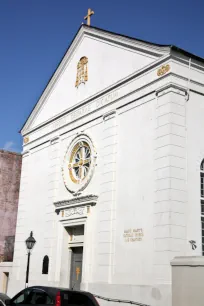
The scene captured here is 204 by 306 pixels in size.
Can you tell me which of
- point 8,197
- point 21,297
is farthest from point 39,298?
point 8,197

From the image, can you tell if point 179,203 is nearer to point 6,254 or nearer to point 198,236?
point 198,236

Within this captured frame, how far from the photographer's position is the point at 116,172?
19.5 m

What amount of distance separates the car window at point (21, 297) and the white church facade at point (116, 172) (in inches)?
196

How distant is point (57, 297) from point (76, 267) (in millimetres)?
9684

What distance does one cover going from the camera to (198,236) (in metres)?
16.3

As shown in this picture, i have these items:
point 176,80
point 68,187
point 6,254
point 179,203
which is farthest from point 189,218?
point 6,254

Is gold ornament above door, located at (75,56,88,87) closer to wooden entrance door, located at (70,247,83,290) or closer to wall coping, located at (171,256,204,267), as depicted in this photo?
wooden entrance door, located at (70,247,83,290)

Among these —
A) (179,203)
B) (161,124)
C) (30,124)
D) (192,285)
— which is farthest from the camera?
(30,124)

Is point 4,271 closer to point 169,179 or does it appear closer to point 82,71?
point 82,71

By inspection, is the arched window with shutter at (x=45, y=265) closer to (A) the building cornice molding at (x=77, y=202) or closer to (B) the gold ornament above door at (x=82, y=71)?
(A) the building cornice molding at (x=77, y=202)

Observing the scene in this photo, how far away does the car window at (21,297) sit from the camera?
13094mm

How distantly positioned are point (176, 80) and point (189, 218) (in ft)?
17.7

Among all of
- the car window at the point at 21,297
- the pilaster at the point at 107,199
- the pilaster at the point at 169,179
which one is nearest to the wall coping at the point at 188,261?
the pilaster at the point at 169,179

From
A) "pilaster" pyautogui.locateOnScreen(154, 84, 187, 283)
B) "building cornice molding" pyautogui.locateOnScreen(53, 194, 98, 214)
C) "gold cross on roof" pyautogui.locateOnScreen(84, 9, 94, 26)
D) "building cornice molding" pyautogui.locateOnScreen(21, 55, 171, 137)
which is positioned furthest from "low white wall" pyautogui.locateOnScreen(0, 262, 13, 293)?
"gold cross on roof" pyautogui.locateOnScreen(84, 9, 94, 26)
